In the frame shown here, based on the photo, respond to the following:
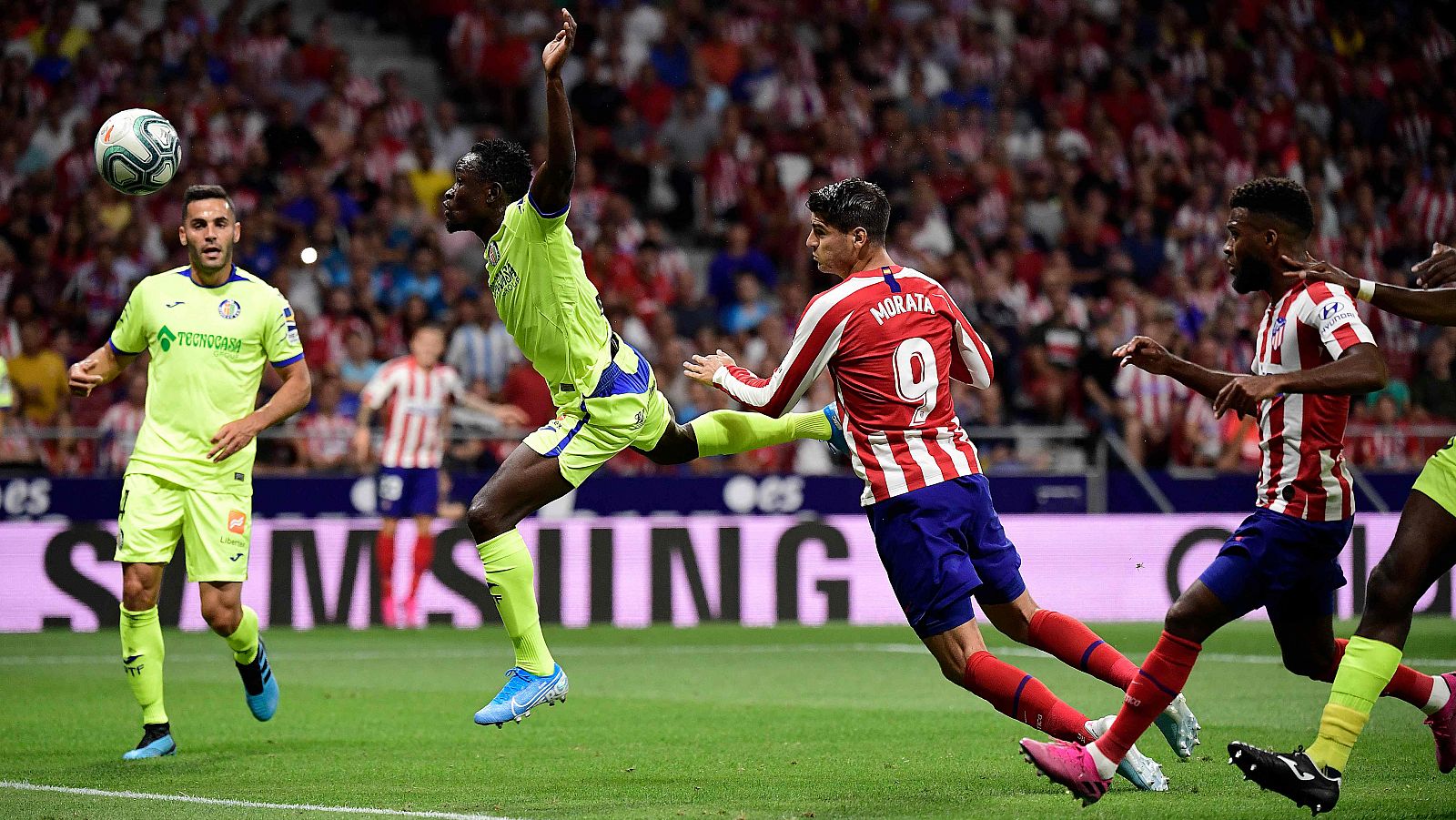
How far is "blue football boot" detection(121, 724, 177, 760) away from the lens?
7.73m

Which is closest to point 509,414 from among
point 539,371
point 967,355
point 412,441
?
point 412,441

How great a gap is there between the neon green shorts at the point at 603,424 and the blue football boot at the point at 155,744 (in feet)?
7.80

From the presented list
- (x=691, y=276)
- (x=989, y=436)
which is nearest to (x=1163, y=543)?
(x=989, y=436)

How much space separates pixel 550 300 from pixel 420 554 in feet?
26.6

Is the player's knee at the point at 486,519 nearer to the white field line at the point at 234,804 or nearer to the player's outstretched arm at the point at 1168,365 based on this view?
the white field line at the point at 234,804

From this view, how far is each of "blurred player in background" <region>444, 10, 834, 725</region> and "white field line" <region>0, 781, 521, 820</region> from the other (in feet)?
2.88

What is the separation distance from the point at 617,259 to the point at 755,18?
16.7ft

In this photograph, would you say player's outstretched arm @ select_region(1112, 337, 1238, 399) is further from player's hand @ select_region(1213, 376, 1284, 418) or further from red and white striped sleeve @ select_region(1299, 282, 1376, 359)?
red and white striped sleeve @ select_region(1299, 282, 1376, 359)

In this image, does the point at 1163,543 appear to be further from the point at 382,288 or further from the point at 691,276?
the point at 382,288

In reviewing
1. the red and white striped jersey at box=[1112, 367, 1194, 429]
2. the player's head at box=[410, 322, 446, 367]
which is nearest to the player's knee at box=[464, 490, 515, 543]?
the player's head at box=[410, 322, 446, 367]

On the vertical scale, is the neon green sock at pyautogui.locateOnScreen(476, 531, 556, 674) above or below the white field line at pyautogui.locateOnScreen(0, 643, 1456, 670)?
above

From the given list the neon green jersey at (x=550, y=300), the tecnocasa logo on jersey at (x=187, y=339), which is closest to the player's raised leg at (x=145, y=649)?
the tecnocasa logo on jersey at (x=187, y=339)

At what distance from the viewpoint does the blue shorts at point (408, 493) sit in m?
14.8

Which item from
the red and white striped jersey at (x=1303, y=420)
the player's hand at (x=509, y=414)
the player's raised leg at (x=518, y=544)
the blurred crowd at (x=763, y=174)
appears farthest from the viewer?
the blurred crowd at (x=763, y=174)
